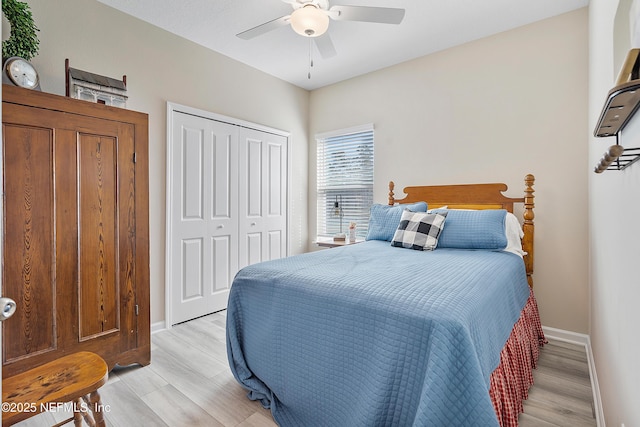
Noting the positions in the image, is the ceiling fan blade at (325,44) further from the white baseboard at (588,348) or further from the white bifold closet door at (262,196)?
the white baseboard at (588,348)

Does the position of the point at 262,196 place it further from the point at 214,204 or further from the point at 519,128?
the point at 519,128

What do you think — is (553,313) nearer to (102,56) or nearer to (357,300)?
(357,300)

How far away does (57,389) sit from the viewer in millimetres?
1260

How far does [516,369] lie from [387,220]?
5.22 feet

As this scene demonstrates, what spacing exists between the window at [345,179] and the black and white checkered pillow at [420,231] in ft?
4.08

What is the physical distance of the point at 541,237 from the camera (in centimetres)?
285

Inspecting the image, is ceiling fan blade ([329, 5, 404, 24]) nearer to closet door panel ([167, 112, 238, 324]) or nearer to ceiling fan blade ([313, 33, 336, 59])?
ceiling fan blade ([313, 33, 336, 59])

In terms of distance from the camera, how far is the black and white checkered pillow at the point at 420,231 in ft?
→ 8.61

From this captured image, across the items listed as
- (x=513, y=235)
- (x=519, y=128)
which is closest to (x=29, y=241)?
(x=513, y=235)

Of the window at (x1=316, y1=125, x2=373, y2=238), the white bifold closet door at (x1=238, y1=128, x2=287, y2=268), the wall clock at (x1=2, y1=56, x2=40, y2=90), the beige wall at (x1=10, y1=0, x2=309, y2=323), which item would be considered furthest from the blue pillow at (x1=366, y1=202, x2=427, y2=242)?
the wall clock at (x1=2, y1=56, x2=40, y2=90)

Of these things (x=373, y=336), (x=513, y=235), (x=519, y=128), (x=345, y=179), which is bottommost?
(x=373, y=336)

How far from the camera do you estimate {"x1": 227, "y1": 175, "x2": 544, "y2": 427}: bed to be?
1178 millimetres

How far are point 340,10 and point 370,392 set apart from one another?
2212 millimetres

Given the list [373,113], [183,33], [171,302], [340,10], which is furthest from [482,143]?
[171,302]
